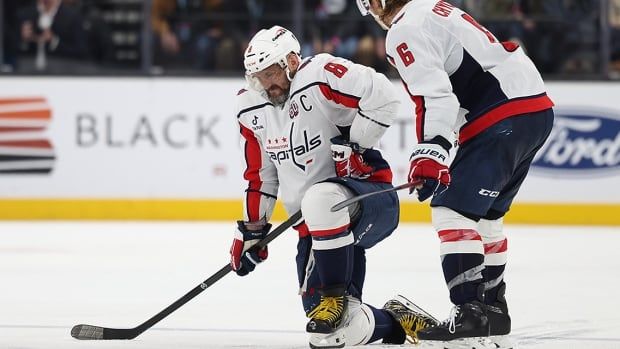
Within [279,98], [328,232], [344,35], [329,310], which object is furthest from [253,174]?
A: [344,35]

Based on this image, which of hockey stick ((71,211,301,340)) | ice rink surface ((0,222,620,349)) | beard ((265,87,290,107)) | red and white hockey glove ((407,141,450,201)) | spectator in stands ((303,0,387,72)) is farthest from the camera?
spectator in stands ((303,0,387,72))

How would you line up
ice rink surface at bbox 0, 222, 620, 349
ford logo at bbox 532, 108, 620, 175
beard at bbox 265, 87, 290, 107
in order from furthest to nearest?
1. ford logo at bbox 532, 108, 620, 175
2. ice rink surface at bbox 0, 222, 620, 349
3. beard at bbox 265, 87, 290, 107

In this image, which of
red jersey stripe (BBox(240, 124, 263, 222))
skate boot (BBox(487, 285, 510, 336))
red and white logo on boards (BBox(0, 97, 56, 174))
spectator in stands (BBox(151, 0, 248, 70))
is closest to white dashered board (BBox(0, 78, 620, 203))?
red and white logo on boards (BBox(0, 97, 56, 174))

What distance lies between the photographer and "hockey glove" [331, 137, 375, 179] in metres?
3.48

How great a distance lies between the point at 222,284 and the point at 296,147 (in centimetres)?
164

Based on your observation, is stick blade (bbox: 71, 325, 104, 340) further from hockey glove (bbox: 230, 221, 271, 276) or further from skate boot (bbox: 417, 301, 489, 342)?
skate boot (bbox: 417, 301, 489, 342)

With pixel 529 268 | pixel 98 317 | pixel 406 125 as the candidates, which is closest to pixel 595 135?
pixel 406 125

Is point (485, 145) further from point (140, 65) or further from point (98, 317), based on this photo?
point (140, 65)

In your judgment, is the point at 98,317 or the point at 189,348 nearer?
the point at 189,348

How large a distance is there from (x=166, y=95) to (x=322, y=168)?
4396mm

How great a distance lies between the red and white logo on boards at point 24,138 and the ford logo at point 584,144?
117 inches

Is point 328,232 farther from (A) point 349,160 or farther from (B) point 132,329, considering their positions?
(B) point 132,329

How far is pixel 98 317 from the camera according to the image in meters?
4.20

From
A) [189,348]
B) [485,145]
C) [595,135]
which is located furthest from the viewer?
[595,135]
